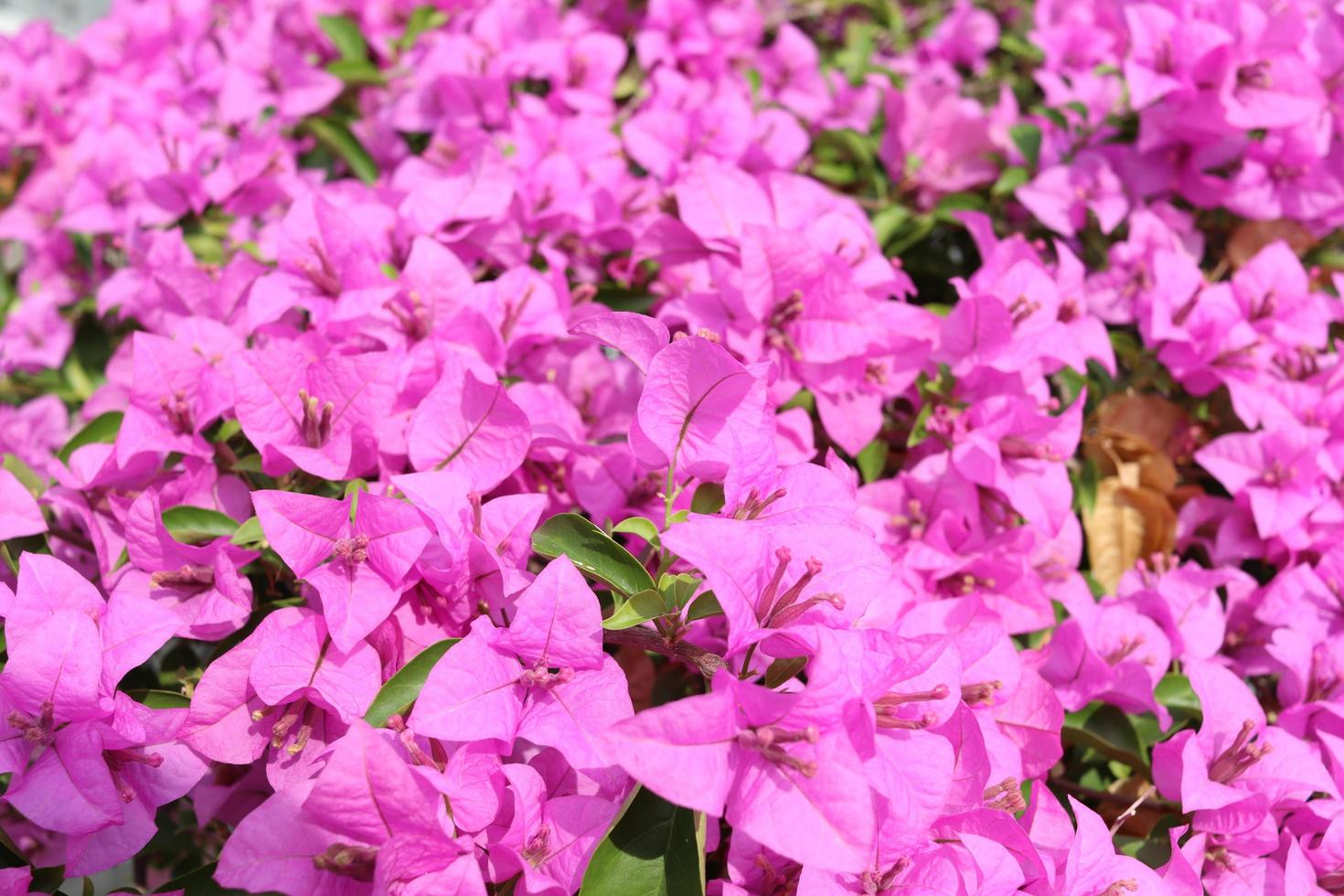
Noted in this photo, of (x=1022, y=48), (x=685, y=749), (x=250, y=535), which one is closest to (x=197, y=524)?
(x=250, y=535)

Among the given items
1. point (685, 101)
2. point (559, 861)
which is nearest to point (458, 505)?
point (559, 861)

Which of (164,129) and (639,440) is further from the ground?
(164,129)

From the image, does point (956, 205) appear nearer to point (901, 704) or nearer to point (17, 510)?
point (901, 704)

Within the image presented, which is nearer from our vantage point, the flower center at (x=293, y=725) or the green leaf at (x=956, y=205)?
the flower center at (x=293, y=725)

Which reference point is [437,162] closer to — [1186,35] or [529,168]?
[529,168]

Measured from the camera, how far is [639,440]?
76 centimetres

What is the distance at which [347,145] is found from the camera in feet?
4.91

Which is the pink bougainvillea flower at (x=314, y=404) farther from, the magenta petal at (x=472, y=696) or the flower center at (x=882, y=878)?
the flower center at (x=882, y=878)

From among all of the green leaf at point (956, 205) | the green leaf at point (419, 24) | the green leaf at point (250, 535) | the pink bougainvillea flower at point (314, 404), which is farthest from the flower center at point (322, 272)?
the green leaf at point (956, 205)

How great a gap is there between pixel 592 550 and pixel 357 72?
3.66ft

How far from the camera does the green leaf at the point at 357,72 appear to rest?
151 cm

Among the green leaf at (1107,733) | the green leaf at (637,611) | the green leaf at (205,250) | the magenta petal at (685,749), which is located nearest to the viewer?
the magenta petal at (685,749)

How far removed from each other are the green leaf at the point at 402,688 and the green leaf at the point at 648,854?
184 millimetres

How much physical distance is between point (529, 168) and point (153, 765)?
2.73ft
